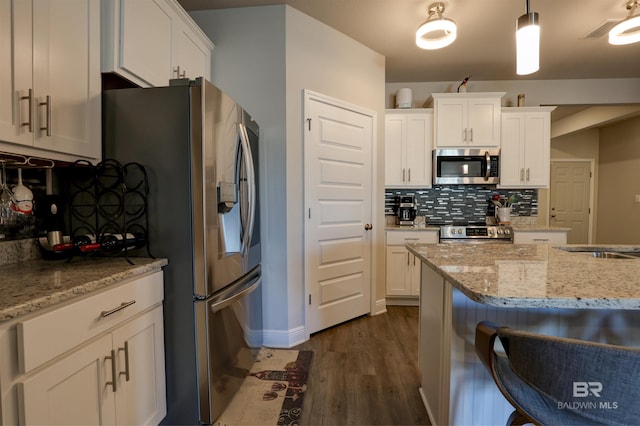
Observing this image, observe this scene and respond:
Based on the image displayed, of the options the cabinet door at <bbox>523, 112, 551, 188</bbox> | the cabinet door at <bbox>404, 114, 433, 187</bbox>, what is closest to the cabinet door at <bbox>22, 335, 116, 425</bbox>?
the cabinet door at <bbox>404, 114, 433, 187</bbox>

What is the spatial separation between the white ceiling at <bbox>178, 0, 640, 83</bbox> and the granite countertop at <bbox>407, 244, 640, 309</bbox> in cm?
200

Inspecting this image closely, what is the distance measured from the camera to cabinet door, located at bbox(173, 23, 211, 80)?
202cm

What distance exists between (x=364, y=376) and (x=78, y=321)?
1655 millimetres

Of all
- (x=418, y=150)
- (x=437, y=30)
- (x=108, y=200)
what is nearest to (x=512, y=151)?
(x=418, y=150)

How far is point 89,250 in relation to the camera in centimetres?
130

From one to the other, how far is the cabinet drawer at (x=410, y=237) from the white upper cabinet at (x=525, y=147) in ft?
3.75

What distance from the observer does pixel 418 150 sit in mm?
3611

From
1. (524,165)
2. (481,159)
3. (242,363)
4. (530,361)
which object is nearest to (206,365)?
(242,363)

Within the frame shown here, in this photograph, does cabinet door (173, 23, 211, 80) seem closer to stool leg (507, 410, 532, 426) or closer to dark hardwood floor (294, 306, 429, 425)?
dark hardwood floor (294, 306, 429, 425)

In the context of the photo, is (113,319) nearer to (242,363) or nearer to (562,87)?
(242,363)

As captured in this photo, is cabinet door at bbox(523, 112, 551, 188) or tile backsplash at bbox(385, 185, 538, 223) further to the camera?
tile backsplash at bbox(385, 185, 538, 223)

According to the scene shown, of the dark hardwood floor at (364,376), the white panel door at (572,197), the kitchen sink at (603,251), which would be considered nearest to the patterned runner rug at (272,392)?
the dark hardwood floor at (364,376)

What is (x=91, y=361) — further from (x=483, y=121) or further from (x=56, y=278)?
(x=483, y=121)

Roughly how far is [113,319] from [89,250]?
1.10 feet
